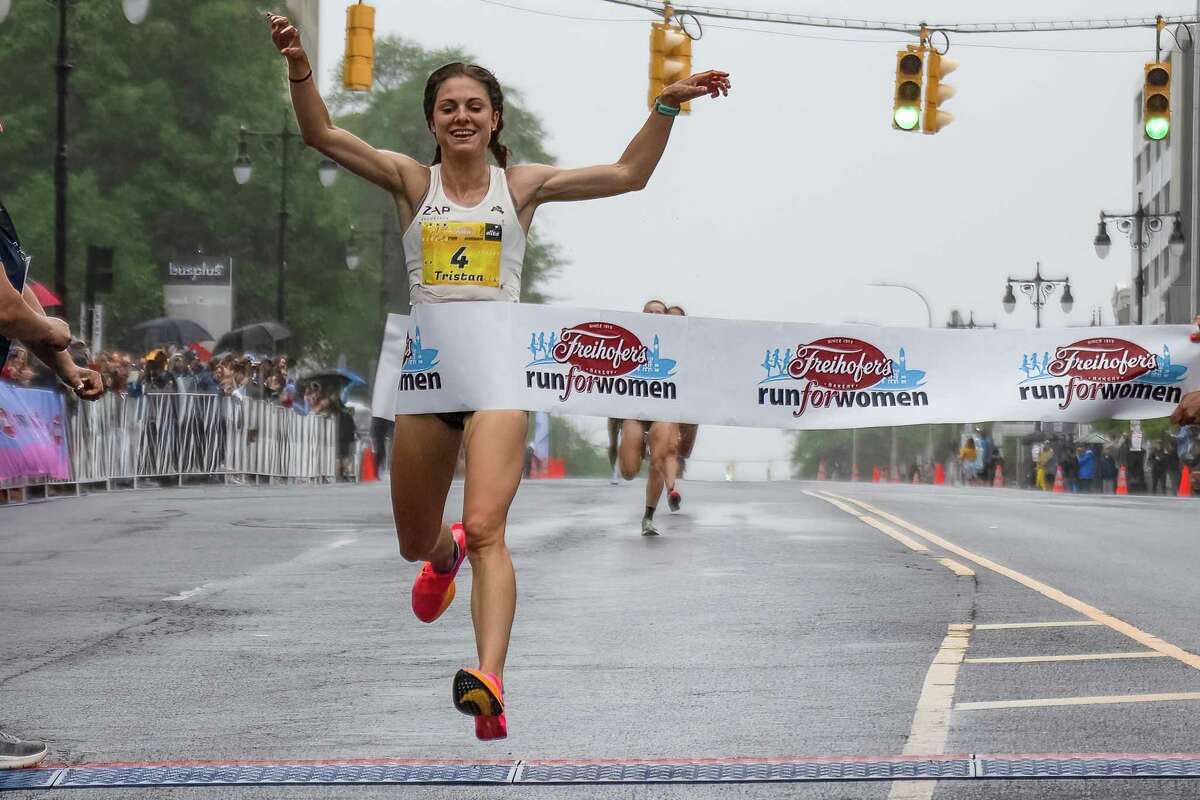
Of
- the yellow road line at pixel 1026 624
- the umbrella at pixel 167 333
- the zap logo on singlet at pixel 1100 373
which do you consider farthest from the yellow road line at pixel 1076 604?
the umbrella at pixel 167 333

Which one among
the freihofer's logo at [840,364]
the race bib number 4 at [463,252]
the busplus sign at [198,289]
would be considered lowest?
the freihofer's logo at [840,364]

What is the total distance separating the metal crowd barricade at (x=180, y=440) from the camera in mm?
26094

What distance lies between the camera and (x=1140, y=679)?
8867 mm

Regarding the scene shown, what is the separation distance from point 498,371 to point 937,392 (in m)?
2.48

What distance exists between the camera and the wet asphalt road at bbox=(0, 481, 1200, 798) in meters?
7.20

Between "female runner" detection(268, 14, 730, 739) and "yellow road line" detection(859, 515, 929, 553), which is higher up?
"female runner" detection(268, 14, 730, 739)

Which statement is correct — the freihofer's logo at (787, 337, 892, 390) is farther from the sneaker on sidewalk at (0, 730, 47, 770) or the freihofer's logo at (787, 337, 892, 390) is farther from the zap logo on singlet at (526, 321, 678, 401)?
the sneaker on sidewalk at (0, 730, 47, 770)

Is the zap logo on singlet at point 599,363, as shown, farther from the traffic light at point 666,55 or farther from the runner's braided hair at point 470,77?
the traffic light at point 666,55

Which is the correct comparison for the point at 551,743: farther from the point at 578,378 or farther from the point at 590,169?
the point at 590,169

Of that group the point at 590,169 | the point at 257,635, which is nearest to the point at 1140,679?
the point at 590,169

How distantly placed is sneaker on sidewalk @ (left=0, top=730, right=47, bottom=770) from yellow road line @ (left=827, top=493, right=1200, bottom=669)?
16.7 ft

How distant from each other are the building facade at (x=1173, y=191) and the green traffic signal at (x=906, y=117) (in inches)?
1924

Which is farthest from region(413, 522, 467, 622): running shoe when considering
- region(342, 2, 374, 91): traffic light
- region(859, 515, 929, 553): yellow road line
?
region(342, 2, 374, 91): traffic light

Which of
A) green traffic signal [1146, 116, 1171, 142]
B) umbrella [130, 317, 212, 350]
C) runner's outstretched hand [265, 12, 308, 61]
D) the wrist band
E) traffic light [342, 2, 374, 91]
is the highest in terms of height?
traffic light [342, 2, 374, 91]
